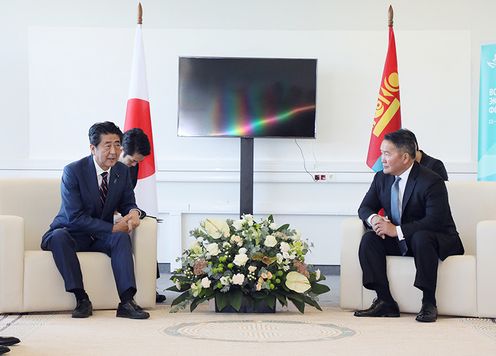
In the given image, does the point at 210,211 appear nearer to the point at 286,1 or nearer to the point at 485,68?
the point at 286,1

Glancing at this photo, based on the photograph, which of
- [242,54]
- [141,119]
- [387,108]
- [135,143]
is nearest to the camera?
[135,143]

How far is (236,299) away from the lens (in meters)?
5.43

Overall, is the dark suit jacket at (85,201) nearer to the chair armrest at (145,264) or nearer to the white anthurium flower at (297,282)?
the chair armrest at (145,264)

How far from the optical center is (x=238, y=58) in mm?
8141

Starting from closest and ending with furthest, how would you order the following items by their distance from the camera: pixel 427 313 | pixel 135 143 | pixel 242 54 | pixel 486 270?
pixel 427 313 → pixel 486 270 → pixel 135 143 → pixel 242 54

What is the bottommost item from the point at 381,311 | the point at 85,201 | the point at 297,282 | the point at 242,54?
the point at 381,311

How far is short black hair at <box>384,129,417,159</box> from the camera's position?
221 inches

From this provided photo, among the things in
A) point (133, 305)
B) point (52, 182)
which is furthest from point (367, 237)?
point (52, 182)

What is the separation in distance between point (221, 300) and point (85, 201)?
102cm

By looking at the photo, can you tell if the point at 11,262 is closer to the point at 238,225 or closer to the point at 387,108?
the point at 238,225

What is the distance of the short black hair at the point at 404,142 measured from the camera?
5.62 meters

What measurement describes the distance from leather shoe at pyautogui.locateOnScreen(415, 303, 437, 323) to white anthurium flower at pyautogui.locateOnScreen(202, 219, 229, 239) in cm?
123

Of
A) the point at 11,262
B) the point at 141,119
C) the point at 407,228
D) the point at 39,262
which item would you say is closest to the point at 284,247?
the point at 407,228

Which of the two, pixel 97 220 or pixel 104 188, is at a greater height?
pixel 104 188
